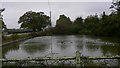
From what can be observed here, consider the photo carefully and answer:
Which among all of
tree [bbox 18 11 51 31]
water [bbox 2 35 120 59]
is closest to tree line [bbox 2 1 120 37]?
tree [bbox 18 11 51 31]

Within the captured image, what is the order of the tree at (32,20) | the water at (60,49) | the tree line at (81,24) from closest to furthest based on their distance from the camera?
1. the water at (60,49)
2. the tree line at (81,24)
3. the tree at (32,20)

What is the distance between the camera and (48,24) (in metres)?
71.3

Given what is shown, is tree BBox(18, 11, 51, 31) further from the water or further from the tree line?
the water

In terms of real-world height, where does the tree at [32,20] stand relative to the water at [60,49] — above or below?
above

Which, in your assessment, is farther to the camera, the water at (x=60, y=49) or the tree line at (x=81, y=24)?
the tree line at (x=81, y=24)

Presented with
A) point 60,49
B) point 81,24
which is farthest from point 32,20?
point 60,49

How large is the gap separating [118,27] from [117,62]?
34.0 meters

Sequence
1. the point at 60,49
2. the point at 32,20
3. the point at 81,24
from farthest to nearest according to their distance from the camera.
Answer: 1. the point at 81,24
2. the point at 32,20
3. the point at 60,49

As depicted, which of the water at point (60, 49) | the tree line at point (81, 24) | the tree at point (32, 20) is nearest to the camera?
the water at point (60, 49)

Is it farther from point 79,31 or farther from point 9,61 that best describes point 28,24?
point 9,61

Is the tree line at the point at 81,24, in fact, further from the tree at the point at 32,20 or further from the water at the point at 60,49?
the water at the point at 60,49

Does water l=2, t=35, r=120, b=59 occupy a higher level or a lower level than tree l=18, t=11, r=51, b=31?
lower

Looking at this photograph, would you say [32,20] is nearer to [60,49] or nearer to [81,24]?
[81,24]

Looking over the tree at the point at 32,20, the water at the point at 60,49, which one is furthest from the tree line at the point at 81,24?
the water at the point at 60,49
